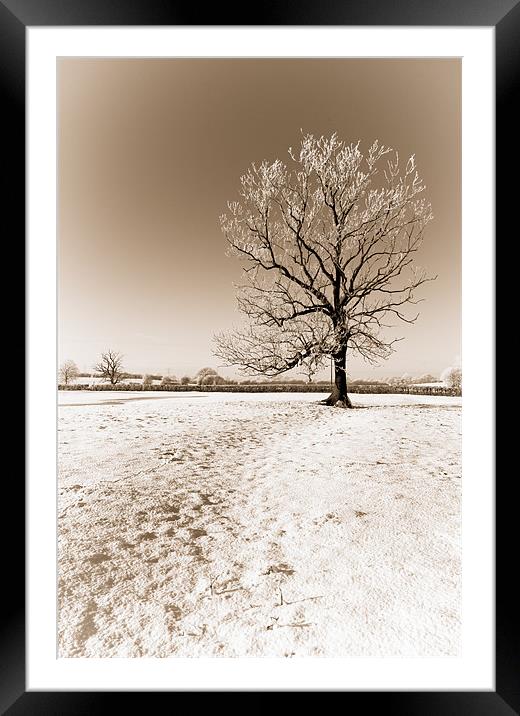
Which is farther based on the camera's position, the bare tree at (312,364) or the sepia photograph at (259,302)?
the bare tree at (312,364)

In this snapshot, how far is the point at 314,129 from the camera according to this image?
1.91 meters

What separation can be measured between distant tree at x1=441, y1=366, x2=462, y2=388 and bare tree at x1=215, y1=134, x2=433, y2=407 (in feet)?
1.43

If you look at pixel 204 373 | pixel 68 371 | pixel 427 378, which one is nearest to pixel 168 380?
pixel 204 373

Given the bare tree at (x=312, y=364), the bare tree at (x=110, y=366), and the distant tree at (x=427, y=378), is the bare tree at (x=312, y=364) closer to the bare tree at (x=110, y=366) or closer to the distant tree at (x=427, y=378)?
the distant tree at (x=427, y=378)

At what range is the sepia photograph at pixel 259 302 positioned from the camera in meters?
1.48

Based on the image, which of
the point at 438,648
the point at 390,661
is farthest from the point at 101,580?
the point at 438,648

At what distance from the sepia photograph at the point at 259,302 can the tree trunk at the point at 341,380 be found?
0.02 m

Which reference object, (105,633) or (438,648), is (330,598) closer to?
(438,648)

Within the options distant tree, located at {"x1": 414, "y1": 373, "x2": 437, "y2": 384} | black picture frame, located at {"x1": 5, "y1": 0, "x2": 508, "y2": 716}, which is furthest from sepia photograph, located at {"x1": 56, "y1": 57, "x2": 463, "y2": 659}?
black picture frame, located at {"x1": 5, "y1": 0, "x2": 508, "y2": 716}

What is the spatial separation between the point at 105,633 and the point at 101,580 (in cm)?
17
